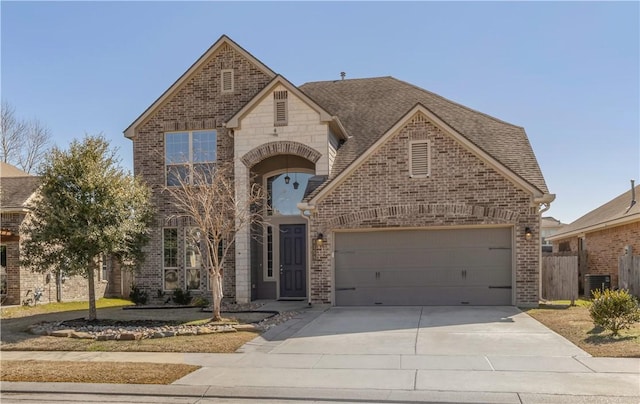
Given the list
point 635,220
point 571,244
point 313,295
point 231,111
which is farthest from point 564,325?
point 571,244

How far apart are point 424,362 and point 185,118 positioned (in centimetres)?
1327

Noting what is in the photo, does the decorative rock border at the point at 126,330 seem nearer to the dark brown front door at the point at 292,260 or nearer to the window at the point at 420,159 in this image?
the dark brown front door at the point at 292,260

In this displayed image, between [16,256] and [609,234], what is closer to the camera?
[16,256]

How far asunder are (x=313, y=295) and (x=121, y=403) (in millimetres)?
9573

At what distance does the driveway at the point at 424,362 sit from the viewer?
775cm

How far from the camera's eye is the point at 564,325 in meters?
12.6

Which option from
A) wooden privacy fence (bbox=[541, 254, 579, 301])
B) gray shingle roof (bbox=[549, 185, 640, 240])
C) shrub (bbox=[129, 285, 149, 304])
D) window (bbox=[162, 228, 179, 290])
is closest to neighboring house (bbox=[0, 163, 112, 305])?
shrub (bbox=[129, 285, 149, 304])

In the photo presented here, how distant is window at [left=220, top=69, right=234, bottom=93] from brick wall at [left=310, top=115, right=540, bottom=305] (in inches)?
225

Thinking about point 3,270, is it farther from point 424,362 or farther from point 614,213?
point 614,213

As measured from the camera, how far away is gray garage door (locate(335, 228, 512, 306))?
16.2 metres

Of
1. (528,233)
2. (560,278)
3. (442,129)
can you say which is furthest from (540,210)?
(442,129)

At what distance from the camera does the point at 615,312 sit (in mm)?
11211

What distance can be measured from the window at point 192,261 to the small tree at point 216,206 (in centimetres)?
24

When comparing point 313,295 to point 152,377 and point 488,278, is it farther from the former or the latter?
point 152,377
